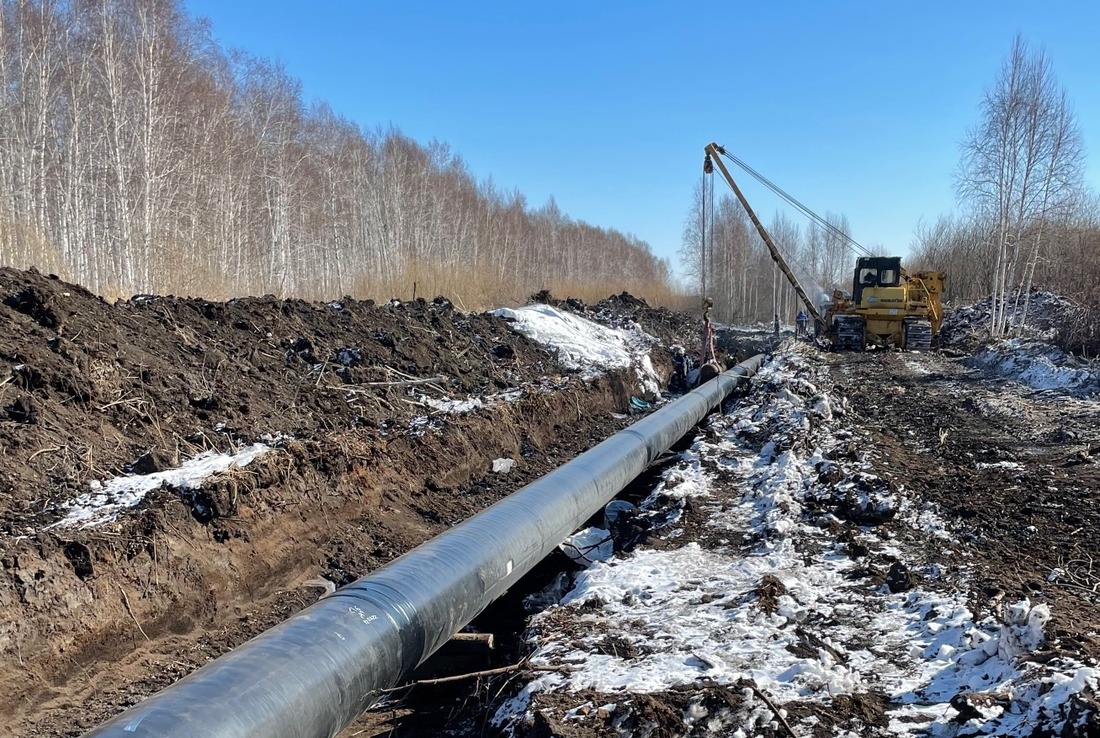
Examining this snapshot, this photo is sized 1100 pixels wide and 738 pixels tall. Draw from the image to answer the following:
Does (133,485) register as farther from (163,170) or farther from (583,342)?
(163,170)

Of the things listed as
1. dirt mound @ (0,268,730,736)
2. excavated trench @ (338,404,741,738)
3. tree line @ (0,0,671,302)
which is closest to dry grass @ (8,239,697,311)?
tree line @ (0,0,671,302)

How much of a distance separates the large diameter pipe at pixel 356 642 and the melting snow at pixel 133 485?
7.36 feet

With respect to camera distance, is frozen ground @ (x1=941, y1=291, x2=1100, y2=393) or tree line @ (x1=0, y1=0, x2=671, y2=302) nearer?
frozen ground @ (x1=941, y1=291, x2=1100, y2=393)

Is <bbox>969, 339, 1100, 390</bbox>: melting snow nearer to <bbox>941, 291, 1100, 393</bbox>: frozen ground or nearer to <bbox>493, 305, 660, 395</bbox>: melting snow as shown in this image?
<bbox>941, 291, 1100, 393</bbox>: frozen ground

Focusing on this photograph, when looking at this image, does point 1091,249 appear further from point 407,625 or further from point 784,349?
point 407,625

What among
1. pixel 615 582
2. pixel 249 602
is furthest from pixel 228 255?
pixel 615 582

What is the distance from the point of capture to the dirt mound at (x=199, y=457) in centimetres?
417

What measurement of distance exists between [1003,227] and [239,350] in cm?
2165

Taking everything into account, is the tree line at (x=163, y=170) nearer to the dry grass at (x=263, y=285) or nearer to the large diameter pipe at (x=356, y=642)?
the dry grass at (x=263, y=285)

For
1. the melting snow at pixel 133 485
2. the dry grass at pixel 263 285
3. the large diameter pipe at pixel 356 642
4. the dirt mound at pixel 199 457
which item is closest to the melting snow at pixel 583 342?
the dry grass at pixel 263 285

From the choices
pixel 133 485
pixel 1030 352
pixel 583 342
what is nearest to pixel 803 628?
pixel 133 485

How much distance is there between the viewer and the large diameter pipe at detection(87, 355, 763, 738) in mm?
2510

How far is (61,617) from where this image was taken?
413 cm

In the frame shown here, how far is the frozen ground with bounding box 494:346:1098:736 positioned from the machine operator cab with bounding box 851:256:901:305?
15321 mm
